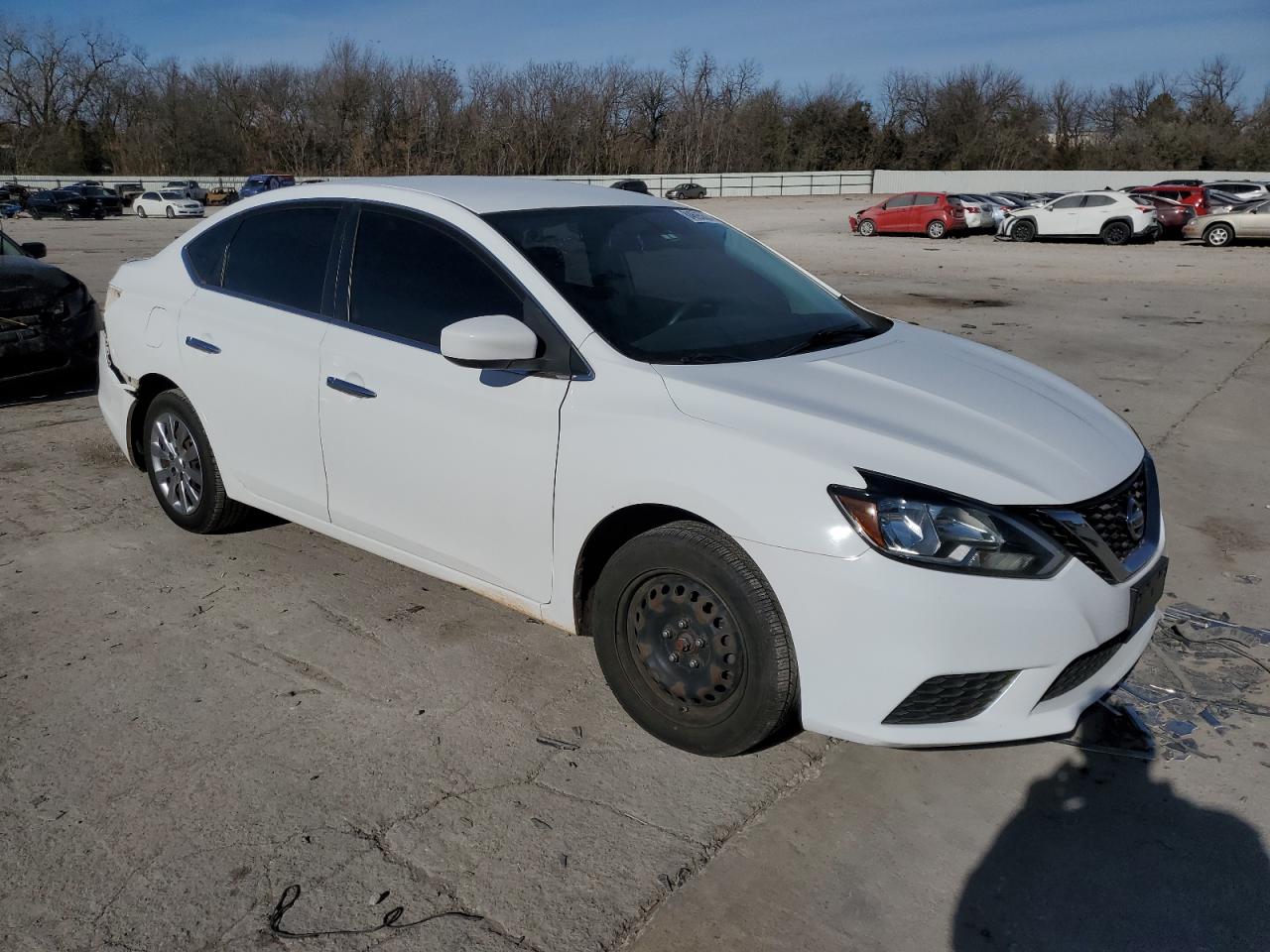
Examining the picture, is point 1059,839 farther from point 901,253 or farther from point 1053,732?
point 901,253

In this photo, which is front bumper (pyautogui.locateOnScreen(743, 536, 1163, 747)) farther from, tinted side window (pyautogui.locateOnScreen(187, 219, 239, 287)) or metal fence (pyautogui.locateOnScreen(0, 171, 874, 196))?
metal fence (pyautogui.locateOnScreen(0, 171, 874, 196))

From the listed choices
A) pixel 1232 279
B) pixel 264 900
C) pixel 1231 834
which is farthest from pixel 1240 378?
pixel 1232 279

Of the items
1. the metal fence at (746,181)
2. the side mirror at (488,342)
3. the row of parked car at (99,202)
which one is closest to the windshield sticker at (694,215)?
the side mirror at (488,342)

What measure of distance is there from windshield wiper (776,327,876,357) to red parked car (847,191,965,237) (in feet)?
99.1

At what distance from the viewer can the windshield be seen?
3.42 m

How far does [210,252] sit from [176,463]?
3.34 feet

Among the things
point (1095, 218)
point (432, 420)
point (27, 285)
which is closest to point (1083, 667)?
point (432, 420)

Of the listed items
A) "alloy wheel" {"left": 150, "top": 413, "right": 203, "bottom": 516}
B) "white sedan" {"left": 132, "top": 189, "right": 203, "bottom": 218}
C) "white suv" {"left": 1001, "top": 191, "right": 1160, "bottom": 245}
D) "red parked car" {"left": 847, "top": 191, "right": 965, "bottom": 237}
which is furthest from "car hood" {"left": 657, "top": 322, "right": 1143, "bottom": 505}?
"white sedan" {"left": 132, "top": 189, "right": 203, "bottom": 218}

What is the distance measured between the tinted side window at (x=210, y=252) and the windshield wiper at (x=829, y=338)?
2671mm

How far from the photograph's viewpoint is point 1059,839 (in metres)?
2.84

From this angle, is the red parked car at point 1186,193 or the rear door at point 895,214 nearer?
the red parked car at point 1186,193

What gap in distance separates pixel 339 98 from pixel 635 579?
9124 cm

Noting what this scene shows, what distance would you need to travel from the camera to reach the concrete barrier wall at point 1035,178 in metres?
56.8

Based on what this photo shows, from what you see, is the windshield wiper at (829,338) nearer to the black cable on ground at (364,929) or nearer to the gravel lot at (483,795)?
the gravel lot at (483,795)
